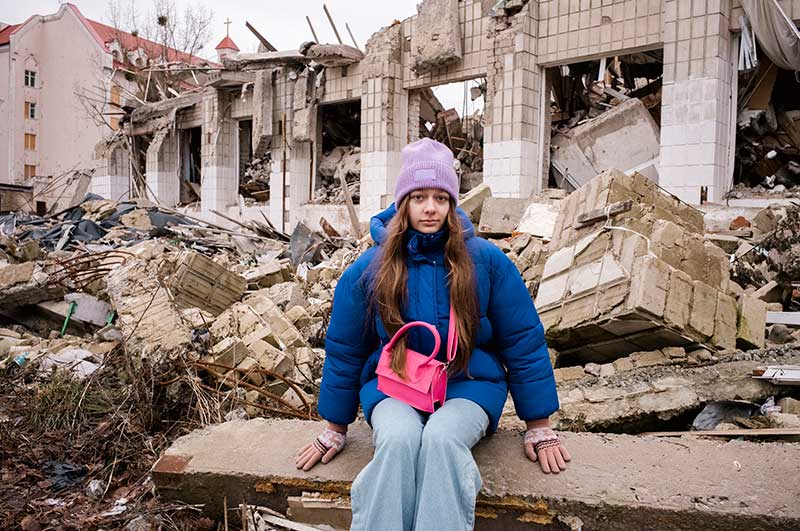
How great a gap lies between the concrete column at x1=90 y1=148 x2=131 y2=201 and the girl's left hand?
75.6 feet

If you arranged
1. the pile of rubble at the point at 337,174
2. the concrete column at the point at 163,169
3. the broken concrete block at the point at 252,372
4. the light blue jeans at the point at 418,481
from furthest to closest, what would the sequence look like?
the concrete column at the point at 163,169, the pile of rubble at the point at 337,174, the broken concrete block at the point at 252,372, the light blue jeans at the point at 418,481

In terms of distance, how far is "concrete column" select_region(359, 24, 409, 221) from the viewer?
14.1m

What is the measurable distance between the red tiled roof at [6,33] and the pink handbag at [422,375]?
39.0 meters

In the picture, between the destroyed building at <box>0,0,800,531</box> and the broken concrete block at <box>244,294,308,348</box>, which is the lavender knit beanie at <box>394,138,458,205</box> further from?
the broken concrete block at <box>244,294,308,348</box>

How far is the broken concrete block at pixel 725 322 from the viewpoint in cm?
443

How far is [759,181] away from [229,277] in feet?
31.2

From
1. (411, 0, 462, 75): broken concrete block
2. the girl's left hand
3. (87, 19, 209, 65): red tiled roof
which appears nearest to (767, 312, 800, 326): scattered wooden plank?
the girl's left hand

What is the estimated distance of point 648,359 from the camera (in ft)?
14.3

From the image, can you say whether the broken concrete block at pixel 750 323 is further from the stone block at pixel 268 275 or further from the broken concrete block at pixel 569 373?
the stone block at pixel 268 275

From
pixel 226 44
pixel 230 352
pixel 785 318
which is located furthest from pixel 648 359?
pixel 226 44

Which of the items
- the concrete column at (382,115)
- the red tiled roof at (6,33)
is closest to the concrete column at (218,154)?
the concrete column at (382,115)

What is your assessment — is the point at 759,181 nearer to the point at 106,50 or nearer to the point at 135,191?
the point at 135,191

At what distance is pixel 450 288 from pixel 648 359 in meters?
2.40

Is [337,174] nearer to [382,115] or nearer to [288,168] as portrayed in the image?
[288,168]
